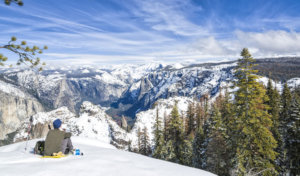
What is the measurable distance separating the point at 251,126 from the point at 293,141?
10130mm

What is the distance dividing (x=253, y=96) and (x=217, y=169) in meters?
14.8

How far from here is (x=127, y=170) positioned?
6613 mm

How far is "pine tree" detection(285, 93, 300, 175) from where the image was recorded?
937 inches

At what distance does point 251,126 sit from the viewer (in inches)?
759

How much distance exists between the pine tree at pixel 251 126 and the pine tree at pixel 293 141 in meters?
6.72

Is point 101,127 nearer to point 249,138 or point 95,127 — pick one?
point 95,127

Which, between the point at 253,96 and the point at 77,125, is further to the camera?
the point at 77,125

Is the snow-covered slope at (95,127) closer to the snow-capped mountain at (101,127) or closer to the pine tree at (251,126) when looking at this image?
the snow-capped mountain at (101,127)

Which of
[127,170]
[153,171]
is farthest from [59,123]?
[153,171]

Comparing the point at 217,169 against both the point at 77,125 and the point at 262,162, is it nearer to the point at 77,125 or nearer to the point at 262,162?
the point at 262,162

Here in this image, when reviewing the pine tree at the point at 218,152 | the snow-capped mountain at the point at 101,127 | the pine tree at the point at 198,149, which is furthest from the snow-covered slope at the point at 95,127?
the pine tree at the point at 218,152

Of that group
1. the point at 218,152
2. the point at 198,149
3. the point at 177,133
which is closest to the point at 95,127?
the point at 177,133

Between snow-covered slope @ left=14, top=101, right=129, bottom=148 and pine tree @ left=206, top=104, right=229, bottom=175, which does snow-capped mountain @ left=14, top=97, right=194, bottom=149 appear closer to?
snow-covered slope @ left=14, top=101, right=129, bottom=148

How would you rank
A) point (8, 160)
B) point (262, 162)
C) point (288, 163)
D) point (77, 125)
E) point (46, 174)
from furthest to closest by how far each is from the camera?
point (77, 125) → point (288, 163) → point (262, 162) → point (8, 160) → point (46, 174)
